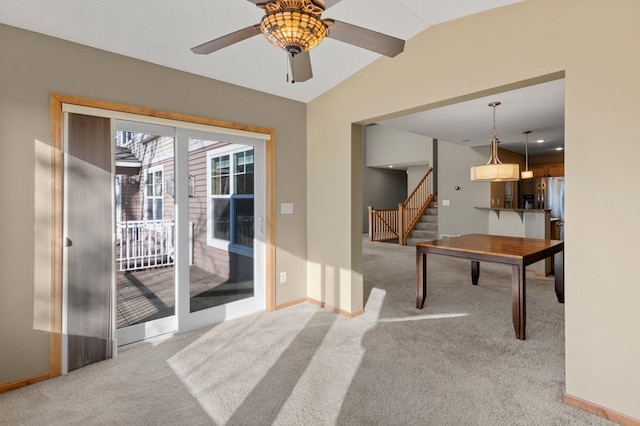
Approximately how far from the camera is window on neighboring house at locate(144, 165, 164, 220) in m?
2.95

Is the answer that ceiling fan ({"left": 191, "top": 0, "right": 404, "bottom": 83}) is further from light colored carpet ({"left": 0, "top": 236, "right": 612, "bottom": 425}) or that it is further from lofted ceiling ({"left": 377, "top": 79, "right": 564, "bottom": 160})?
lofted ceiling ({"left": 377, "top": 79, "right": 564, "bottom": 160})

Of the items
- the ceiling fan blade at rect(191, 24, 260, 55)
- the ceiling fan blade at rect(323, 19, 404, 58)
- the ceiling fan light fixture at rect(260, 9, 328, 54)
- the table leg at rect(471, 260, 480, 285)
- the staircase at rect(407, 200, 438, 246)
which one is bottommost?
the table leg at rect(471, 260, 480, 285)

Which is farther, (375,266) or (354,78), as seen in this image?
(375,266)

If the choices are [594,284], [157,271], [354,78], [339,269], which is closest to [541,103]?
[354,78]

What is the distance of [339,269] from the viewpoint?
362 centimetres

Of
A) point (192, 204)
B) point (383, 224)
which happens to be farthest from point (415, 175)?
point (192, 204)

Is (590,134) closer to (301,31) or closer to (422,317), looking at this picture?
(301,31)

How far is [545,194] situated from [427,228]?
9.48 feet

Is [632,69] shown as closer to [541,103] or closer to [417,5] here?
[417,5]

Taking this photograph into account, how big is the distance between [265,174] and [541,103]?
360 cm

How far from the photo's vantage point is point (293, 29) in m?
1.44

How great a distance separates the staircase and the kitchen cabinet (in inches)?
114

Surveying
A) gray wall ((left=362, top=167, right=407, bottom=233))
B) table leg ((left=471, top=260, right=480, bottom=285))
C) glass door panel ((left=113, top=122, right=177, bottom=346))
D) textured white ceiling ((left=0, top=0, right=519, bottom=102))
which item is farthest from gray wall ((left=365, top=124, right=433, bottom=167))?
glass door panel ((left=113, top=122, right=177, bottom=346))

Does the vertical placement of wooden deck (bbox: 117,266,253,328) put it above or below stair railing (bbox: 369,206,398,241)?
below
